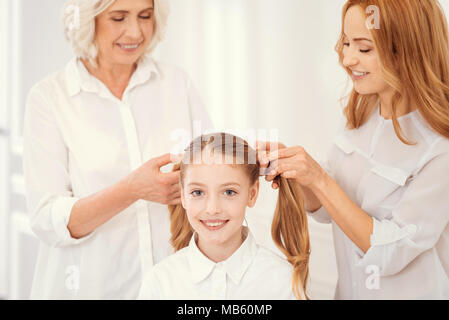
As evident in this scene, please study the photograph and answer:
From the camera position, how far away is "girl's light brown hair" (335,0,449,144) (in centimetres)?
122

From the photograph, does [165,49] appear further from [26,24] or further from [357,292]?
[357,292]

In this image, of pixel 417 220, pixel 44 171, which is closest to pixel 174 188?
pixel 44 171

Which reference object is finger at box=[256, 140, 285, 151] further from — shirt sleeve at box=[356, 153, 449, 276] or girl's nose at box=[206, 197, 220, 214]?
shirt sleeve at box=[356, 153, 449, 276]

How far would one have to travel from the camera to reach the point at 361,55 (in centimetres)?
127

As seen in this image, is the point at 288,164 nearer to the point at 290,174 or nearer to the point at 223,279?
the point at 290,174

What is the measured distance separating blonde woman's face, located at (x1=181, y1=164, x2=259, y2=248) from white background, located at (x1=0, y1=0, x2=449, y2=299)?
1.01 feet

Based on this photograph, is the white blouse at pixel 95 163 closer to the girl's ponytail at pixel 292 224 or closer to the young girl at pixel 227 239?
the young girl at pixel 227 239

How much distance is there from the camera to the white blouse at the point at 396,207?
124 centimetres

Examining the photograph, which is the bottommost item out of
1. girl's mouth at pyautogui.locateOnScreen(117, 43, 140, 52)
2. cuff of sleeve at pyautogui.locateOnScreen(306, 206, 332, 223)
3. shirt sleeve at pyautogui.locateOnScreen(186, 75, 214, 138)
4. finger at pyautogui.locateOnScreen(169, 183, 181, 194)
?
cuff of sleeve at pyautogui.locateOnScreen(306, 206, 332, 223)

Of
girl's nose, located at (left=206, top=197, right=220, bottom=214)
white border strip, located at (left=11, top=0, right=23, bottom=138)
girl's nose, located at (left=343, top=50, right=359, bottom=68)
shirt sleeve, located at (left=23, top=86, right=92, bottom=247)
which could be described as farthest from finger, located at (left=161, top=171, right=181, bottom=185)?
white border strip, located at (left=11, top=0, right=23, bottom=138)

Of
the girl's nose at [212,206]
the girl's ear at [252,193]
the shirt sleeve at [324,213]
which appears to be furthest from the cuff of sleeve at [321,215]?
the girl's nose at [212,206]

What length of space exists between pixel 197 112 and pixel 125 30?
0.99ft

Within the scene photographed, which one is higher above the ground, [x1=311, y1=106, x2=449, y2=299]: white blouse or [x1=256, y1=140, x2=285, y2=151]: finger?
[x1=256, y1=140, x2=285, y2=151]: finger

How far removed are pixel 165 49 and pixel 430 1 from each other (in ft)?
2.52
